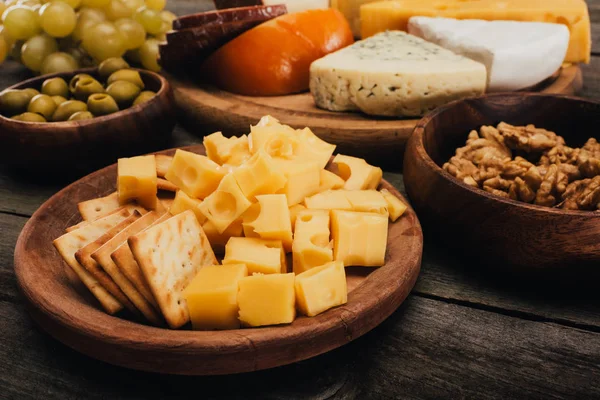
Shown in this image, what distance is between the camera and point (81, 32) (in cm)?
156

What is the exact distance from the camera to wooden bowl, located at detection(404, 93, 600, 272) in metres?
0.71

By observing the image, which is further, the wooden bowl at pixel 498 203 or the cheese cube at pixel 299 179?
the cheese cube at pixel 299 179

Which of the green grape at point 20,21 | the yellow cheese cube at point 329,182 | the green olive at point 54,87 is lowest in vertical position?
the yellow cheese cube at point 329,182

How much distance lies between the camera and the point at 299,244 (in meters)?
0.77

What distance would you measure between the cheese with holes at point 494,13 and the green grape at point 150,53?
2.34 ft

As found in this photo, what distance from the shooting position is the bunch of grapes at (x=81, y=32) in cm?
151

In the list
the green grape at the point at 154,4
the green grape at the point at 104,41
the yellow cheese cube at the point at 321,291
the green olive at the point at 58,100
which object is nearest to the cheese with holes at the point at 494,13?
the green grape at the point at 154,4

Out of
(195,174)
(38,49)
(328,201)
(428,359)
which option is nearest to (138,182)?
(195,174)

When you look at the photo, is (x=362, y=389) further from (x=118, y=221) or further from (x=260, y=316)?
(x=118, y=221)

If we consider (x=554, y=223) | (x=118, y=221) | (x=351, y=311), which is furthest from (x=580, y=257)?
(x=118, y=221)

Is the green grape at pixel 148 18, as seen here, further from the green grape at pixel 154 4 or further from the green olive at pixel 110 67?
the green olive at pixel 110 67

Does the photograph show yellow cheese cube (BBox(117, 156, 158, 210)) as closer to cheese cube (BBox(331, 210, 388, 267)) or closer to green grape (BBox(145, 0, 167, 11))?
cheese cube (BBox(331, 210, 388, 267))

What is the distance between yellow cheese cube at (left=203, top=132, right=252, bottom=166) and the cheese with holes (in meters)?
0.99

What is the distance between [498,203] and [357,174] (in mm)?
294
